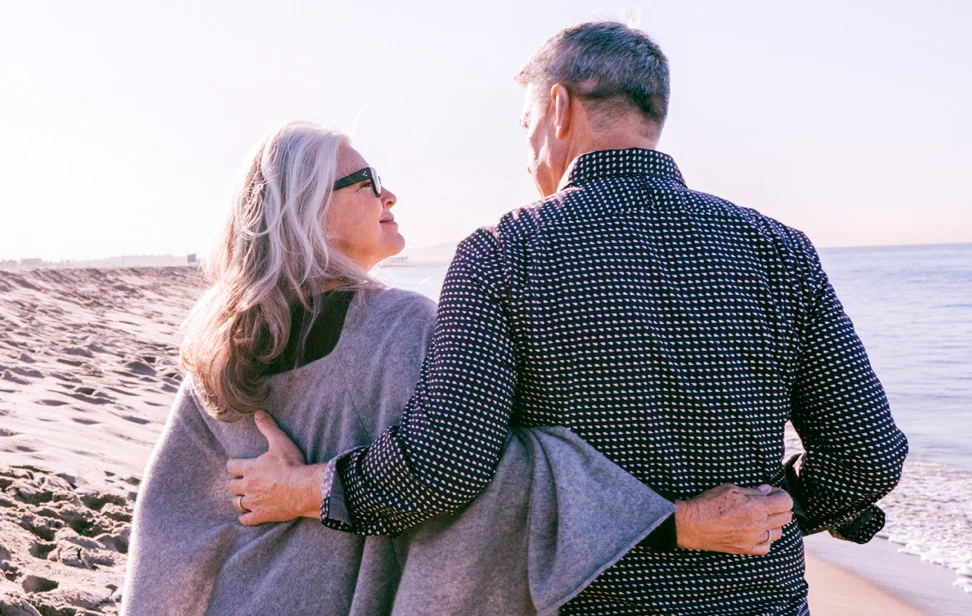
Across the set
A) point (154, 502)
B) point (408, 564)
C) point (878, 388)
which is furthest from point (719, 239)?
point (154, 502)

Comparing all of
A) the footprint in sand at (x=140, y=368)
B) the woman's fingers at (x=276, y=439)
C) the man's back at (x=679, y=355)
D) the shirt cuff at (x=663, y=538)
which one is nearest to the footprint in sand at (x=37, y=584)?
the woman's fingers at (x=276, y=439)

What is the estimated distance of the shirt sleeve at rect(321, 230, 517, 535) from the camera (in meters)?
1.64

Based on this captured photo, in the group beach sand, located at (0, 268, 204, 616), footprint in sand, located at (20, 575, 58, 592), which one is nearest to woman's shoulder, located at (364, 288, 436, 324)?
beach sand, located at (0, 268, 204, 616)

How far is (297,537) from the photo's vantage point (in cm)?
198

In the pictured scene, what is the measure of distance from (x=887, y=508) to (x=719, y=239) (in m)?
5.51

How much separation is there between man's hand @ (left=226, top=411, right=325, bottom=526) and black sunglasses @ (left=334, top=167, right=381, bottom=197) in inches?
24.6

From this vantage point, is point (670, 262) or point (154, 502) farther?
point (154, 502)

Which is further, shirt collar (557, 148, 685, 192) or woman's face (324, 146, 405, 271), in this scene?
woman's face (324, 146, 405, 271)

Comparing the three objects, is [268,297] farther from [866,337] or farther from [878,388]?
[866,337]

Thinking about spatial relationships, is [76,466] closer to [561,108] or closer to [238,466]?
[238,466]

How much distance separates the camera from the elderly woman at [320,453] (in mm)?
1694

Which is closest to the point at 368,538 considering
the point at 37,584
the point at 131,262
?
the point at 37,584

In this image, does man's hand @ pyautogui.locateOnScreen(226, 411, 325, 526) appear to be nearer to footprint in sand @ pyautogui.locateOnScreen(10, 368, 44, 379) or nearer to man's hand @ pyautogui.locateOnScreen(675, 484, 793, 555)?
man's hand @ pyautogui.locateOnScreen(675, 484, 793, 555)

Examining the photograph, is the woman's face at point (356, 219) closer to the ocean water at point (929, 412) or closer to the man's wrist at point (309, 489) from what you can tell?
the ocean water at point (929, 412)
